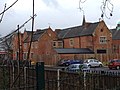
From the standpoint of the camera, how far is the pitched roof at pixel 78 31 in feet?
203

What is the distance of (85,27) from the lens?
210 ft

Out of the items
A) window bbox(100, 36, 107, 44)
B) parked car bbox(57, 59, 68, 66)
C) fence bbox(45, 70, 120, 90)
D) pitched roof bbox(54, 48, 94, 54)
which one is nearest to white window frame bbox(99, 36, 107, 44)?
window bbox(100, 36, 107, 44)

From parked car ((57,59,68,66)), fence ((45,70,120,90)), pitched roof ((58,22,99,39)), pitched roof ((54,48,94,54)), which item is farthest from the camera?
pitched roof ((58,22,99,39))

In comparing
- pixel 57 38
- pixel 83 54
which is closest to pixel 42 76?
pixel 83 54

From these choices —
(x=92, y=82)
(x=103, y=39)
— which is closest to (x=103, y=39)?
(x=103, y=39)

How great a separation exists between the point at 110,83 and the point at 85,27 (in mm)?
55334

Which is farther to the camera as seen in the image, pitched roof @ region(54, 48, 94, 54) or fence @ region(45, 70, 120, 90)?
pitched roof @ region(54, 48, 94, 54)

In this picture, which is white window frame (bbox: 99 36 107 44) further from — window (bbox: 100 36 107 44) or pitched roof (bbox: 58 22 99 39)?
pitched roof (bbox: 58 22 99 39)

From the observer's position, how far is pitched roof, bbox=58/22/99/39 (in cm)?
6194

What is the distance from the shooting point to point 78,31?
65562 millimetres

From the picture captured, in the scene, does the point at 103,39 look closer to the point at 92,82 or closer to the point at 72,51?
the point at 72,51

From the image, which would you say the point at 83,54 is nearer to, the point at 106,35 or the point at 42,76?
the point at 106,35

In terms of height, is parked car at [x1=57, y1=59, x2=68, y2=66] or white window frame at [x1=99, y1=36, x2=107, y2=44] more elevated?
white window frame at [x1=99, y1=36, x2=107, y2=44]

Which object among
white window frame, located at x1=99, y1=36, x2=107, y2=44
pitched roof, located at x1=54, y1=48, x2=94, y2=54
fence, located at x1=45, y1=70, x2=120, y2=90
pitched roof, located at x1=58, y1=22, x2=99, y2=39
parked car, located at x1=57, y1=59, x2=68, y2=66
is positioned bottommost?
fence, located at x1=45, y1=70, x2=120, y2=90
